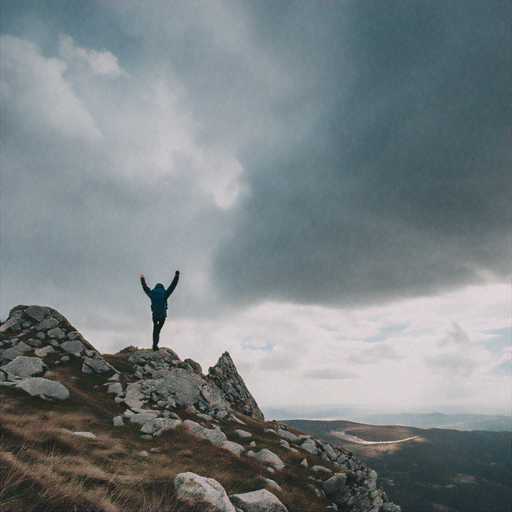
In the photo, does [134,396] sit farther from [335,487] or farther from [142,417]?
[335,487]

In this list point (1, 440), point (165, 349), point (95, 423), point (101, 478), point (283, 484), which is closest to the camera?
point (101, 478)

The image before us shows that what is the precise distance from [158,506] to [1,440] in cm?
541

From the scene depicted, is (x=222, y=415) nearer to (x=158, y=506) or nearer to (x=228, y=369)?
(x=228, y=369)

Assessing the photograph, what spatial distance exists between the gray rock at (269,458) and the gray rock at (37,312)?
19985 millimetres

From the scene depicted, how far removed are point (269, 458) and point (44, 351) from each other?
17.0 m

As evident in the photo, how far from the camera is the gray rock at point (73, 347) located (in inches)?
910

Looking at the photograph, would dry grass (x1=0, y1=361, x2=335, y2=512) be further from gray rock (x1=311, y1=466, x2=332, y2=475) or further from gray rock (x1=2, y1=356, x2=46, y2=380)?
gray rock (x1=2, y1=356, x2=46, y2=380)

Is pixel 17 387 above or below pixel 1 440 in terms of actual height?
above

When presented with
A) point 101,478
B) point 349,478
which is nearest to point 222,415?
point 349,478

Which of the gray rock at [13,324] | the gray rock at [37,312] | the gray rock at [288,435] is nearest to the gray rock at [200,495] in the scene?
the gray rock at [288,435]

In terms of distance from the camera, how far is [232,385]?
1270 inches

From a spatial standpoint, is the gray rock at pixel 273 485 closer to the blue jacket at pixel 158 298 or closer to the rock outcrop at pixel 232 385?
the blue jacket at pixel 158 298

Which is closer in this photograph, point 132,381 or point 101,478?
point 101,478

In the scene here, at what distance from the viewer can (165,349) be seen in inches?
1280
